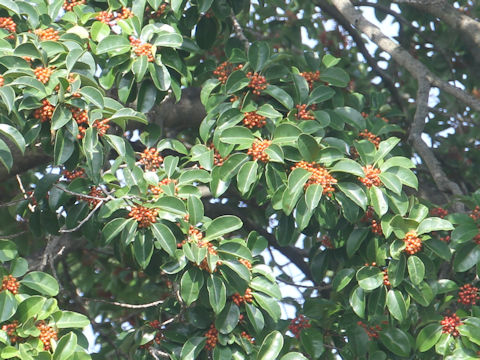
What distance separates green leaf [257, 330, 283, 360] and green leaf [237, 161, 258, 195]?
46 centimetres

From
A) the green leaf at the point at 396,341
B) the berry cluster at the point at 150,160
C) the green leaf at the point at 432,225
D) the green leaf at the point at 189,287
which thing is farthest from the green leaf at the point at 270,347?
the berry cluster at the point at 150,160

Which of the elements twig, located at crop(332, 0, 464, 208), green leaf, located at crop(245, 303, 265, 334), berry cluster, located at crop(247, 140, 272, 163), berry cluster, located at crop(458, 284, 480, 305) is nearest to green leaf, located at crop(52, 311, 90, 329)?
green leaf, located at crop(245, 303, 265, 334)

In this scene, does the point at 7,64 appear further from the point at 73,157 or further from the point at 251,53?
the point at 251,53

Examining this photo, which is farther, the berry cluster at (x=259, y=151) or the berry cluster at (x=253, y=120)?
the berry cluster at (x=253, y=120)

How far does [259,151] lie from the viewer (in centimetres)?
297

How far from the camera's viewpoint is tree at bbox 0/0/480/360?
9.12 ft

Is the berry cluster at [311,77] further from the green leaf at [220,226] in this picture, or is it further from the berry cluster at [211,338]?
the berry cluster at [211,338]

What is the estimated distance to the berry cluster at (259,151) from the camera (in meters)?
2.97

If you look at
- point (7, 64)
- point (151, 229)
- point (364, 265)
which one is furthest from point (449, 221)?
point (7, 64)

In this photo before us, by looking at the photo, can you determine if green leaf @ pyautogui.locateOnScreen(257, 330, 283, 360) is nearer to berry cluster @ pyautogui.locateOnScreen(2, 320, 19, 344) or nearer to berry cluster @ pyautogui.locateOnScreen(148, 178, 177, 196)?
berry cluster @ pyautogui.locateOnScreen(148, 178, 177, 196)

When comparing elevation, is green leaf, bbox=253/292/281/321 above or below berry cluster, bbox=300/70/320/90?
below

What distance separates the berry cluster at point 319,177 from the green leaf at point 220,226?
10.3 inches

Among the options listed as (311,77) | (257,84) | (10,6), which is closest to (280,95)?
(257,84)

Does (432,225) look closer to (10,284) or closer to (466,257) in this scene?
(466,257)
